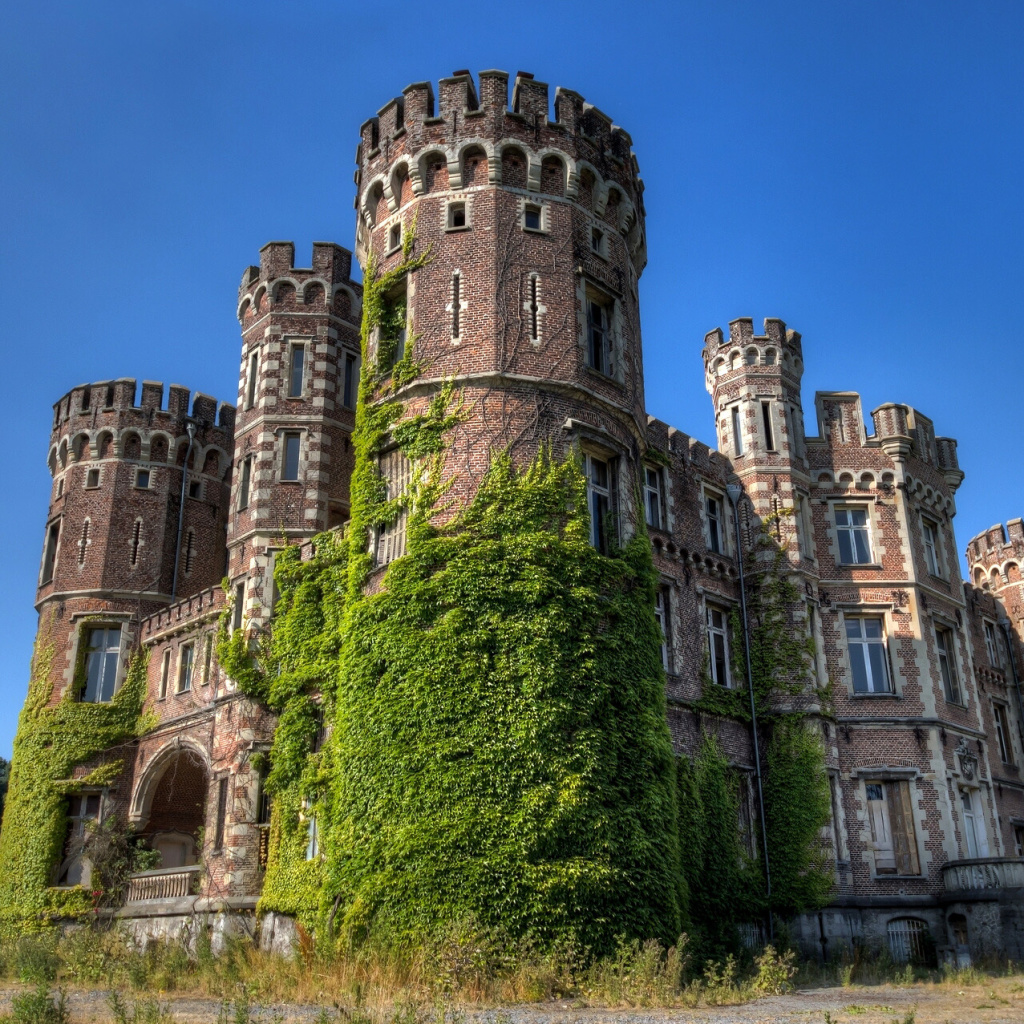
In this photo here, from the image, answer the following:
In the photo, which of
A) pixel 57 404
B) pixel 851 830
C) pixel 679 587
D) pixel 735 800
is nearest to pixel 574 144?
pixel 679 587

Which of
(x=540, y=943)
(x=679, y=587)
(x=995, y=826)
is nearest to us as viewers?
(x=540, y=943)

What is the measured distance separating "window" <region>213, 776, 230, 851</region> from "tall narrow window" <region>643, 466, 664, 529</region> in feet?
38.6

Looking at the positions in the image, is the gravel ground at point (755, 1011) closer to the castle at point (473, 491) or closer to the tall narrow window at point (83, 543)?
the castle at point (473, 491)

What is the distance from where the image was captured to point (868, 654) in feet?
98.7

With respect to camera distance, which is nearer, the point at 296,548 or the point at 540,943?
the point at 540,943

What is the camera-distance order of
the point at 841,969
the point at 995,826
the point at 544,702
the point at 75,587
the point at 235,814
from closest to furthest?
the point at 544,702 → the point at 841,969 → the point at 235,814 → the point at 995,826 → the point at 75,587

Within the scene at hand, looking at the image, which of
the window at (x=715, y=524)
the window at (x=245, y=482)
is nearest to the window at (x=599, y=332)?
the window at (x=715, y=524)

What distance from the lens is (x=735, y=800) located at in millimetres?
26141

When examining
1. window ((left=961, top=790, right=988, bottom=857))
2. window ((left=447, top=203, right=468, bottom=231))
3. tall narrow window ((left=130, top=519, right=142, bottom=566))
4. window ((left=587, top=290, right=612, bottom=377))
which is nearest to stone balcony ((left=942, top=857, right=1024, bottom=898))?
window ((left=961, top=790, right=988, bottom=857))

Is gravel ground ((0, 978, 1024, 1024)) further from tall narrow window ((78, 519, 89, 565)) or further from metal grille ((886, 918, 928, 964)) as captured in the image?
tall narrow window ((78, 519, 89, 565))

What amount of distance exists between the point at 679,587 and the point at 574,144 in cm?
1064

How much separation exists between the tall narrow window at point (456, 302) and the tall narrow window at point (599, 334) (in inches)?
114

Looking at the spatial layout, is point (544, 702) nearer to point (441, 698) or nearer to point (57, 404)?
point (441, 698)

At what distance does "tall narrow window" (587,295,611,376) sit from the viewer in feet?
77.6
